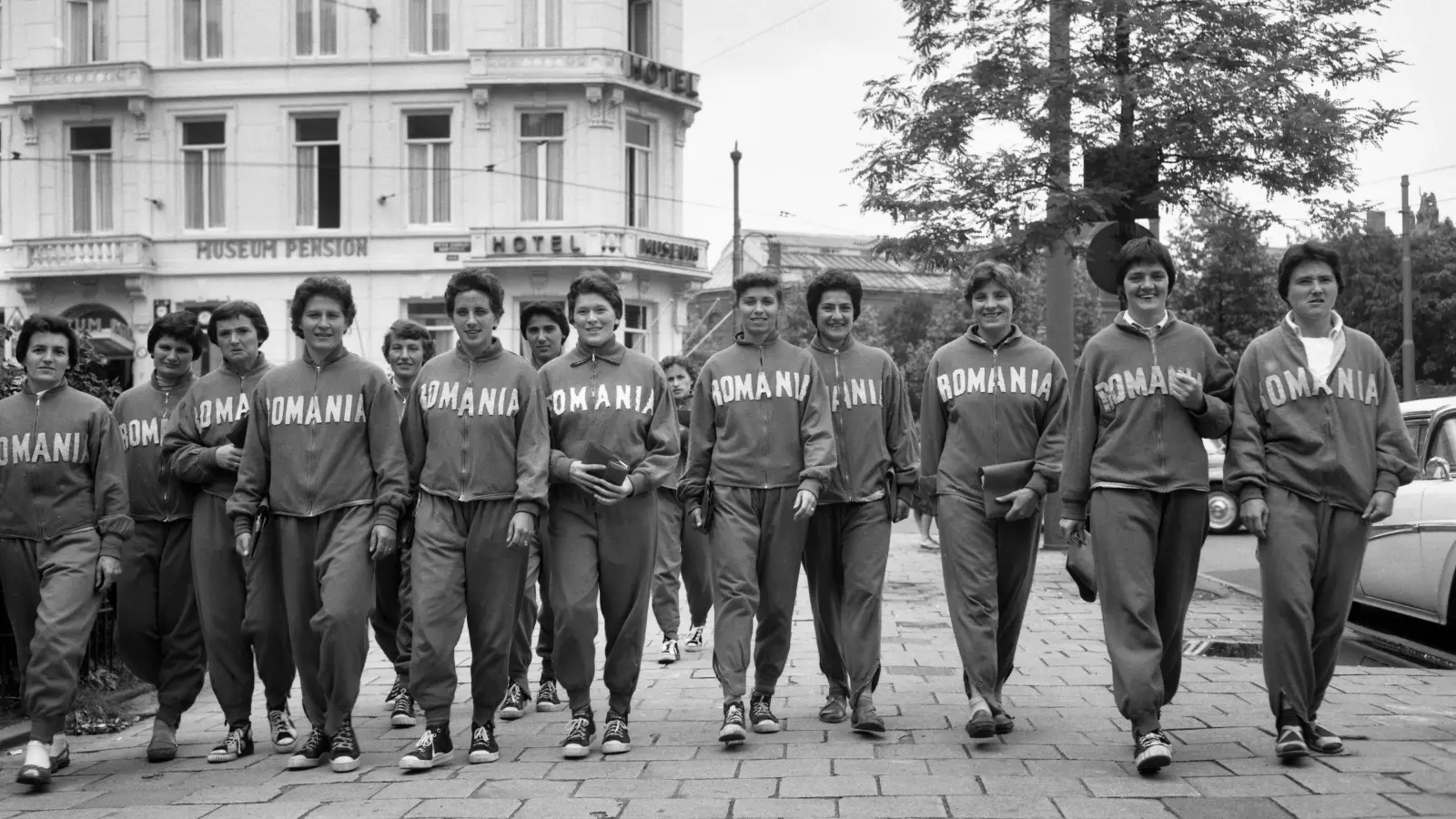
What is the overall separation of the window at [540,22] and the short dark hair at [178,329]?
24.2 meters

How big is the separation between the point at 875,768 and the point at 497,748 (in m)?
1.71

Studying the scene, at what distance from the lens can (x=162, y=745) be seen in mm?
6531

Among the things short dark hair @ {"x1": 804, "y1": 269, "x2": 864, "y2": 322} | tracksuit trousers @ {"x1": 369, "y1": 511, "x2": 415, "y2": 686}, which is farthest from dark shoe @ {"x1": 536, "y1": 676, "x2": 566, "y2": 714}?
short dark hair @ {"x1": 804, "y1": 269, "x2": 864, "y2": 322}

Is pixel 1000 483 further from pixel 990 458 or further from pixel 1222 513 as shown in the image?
pixel 1222 513

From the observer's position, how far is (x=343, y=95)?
99.7ft

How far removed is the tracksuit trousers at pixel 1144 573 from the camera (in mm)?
5867

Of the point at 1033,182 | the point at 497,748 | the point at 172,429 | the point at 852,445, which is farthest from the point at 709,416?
the point at 1033,182

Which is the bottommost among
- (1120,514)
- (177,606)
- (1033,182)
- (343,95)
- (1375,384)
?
(177,606)

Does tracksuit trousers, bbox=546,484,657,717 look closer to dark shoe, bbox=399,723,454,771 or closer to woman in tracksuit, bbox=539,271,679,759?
woman in tracksuit, bbox=539,271,679,759

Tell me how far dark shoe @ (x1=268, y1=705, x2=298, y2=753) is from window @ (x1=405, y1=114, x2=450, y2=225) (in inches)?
972

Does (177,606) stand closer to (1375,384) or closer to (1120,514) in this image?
(1120,514)

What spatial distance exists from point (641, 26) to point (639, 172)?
3.20 m

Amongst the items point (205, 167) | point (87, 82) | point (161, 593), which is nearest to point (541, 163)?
point (205, 167)

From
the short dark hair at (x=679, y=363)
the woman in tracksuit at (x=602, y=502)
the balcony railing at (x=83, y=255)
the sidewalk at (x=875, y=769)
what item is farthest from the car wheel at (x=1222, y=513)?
the balcony railing at (x=83, y=255)
